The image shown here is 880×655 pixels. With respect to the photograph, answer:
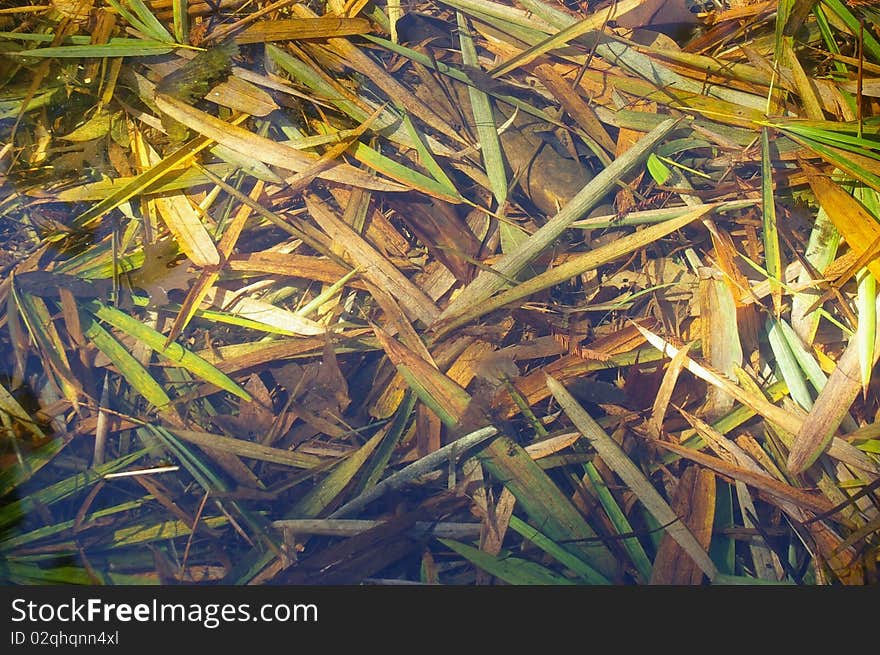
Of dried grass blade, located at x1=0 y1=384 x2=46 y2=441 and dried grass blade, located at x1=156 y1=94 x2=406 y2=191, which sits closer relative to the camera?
dried grass blade, located at x1=0 y1=384 x2=46 y2=441

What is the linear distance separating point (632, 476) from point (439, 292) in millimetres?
637

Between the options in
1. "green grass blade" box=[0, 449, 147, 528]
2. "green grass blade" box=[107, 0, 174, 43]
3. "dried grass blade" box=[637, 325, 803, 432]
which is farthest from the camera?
"green grass blade" box=[107, 0, 174, 43]

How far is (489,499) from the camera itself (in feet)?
4.66

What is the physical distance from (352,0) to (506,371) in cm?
109

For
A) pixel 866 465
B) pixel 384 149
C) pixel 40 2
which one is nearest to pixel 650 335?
pixel 866 465

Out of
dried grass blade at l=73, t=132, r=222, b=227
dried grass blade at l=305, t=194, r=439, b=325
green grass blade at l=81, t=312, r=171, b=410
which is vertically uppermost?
dried grass blade at l=73, t=132, r=222, b=227

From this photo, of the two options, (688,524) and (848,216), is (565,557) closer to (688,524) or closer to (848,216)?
(688,524)

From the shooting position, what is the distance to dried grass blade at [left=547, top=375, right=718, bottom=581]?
1.42m

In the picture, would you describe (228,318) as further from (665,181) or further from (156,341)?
(665,181)

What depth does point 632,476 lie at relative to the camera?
1437 millimetres

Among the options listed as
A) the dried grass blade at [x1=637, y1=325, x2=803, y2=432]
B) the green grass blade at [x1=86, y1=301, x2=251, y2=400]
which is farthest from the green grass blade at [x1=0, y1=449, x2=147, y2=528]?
the dried grass blade at [x1=637, y1=325, x2=803, y2=432]

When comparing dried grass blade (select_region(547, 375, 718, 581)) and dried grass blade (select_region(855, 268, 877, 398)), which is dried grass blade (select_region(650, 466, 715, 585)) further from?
dried grass blade (select_region(855, 268, 877, 398))

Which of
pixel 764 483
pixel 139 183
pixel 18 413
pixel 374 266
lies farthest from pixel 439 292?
pixel 18 413

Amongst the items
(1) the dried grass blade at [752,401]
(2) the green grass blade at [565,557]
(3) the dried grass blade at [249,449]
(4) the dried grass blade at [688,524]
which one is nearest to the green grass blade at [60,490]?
(3) the dried grass blade at [249,449]
